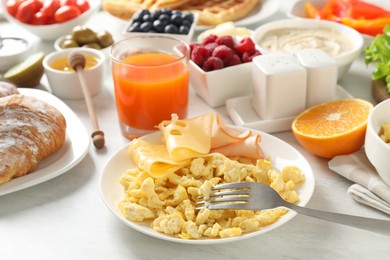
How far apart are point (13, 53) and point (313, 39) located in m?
1.05

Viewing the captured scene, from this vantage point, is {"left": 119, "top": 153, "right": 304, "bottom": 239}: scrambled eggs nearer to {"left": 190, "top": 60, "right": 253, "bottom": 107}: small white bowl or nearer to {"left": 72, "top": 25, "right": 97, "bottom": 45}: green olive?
{"left": 190, "top": 60, "right": 253, "bottom": 107}: small white bowl

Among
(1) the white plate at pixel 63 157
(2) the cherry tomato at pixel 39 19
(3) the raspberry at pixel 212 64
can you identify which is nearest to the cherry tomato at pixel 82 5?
(2) the cherry tomato at pixel 39 19

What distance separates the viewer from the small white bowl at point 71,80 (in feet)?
6.37

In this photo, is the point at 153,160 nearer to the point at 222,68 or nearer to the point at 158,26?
the point at 222,68

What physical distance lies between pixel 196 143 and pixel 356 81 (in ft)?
2.65

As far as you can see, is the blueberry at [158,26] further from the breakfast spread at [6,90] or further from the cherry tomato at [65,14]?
the breakfast spread at [6,90]

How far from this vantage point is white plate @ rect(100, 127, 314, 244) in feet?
4.15

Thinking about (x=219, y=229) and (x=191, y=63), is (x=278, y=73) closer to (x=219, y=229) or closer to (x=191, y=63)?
(x=191, y=63)

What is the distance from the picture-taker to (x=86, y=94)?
1865mm

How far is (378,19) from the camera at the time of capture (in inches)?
88.4

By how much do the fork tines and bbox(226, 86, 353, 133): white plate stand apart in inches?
17.0

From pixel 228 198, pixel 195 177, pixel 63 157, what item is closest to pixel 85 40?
pixel 63 157

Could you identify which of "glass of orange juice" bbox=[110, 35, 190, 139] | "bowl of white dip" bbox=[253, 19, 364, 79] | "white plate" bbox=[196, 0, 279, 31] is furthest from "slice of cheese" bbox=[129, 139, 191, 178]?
"white plate" bbox=[196, 0, 279, 31]

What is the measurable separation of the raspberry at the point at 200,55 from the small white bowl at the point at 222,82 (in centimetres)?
2
